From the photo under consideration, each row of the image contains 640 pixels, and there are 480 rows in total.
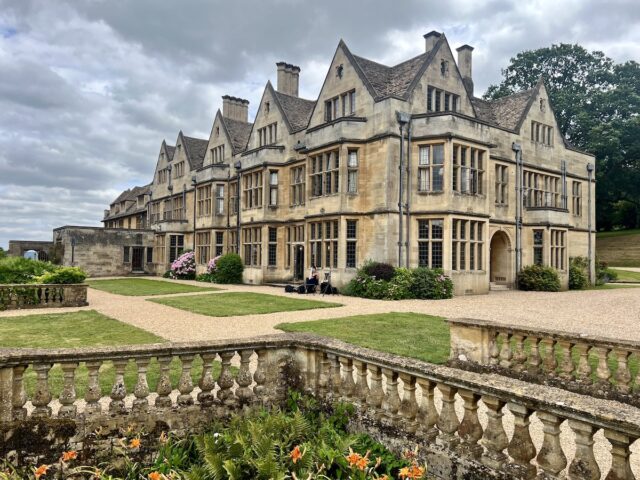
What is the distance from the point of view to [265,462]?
349 cm

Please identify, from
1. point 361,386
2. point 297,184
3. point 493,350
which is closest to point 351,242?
point 297,184

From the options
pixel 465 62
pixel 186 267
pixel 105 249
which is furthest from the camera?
pixel 105 249

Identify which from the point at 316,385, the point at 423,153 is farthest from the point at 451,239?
the point at 316,385

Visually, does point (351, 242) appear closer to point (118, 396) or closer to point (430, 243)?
point (430, 243)

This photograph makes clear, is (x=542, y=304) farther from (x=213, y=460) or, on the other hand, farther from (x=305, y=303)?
(x=213, y=460)

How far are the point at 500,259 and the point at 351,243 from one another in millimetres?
9888

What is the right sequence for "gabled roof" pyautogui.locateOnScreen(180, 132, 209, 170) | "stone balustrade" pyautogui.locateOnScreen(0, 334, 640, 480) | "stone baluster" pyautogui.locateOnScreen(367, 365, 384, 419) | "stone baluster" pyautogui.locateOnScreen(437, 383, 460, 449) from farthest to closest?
1. "gabled roof" pyautogui.locateOnScreen(180, 132, 209, 170)
2. "stone baluster" pyautogui.locateOnScreen(367, 365, 384, 419)
3. "stone baluster" pyautogui.locateOnScreen(437, 383, 460, 449)
4. "stone balustrade" pyautogui.locateOnScreen(0, 334, 640, 480)

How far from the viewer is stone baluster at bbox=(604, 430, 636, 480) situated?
8.83ft

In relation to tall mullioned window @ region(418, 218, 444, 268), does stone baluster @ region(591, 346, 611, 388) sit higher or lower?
lower

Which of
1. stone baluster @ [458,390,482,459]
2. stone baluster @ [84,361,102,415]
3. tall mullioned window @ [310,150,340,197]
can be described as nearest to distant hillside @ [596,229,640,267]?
tall mullioned window @ [310,150,340,197]

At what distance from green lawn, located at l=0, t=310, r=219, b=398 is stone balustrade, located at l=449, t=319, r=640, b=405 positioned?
4082 mm

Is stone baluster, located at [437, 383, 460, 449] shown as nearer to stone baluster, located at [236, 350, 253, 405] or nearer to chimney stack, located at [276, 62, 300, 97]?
stone baluster, located at [236, 350, 253, 405]

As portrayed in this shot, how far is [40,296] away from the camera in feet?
53.3

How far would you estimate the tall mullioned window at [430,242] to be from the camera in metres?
20.9
